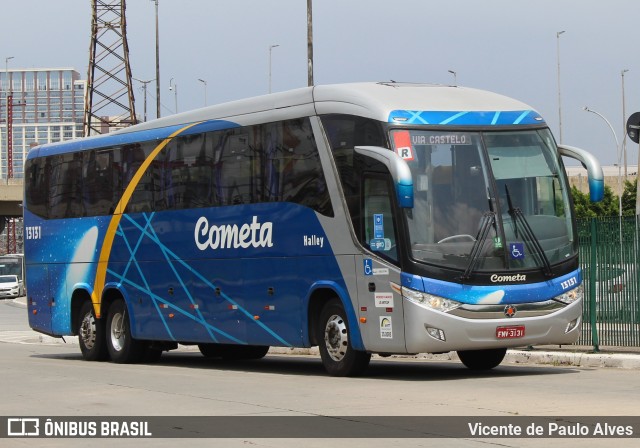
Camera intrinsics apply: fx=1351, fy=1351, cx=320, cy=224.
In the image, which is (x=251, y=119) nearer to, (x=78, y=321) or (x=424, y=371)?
(x=424, y=371)

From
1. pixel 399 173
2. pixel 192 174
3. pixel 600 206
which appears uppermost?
pixel 600 206

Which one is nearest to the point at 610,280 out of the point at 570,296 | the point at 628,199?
the point at 570,296

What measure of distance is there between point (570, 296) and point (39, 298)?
11.5m

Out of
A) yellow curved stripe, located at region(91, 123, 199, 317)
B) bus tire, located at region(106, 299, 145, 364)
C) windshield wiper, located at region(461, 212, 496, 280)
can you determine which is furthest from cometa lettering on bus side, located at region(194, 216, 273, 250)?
windshield wiper, located at region(461, 212, 496, 280)

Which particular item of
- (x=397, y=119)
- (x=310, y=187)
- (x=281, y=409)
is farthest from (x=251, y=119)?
(x=281, y=409)

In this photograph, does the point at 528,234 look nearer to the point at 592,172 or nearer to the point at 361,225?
the point at 592,172

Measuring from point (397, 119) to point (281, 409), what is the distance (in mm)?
4767

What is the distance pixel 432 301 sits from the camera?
16062 mm

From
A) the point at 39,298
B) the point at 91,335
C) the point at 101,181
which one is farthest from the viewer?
the point at 39,298

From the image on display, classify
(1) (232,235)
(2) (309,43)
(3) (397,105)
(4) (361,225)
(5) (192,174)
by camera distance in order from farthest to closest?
1. (2) (309,43)
2. (5) (192,174)
3. (1) (232,235)
4. (4) (361,225)
5. (3) (397,105)

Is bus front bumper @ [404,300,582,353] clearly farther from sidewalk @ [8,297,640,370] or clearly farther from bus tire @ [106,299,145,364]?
bus tire @ [106,299,145,364]

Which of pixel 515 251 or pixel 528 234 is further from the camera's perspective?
pixel 528 234

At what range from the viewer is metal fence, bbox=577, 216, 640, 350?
19281 millimetres

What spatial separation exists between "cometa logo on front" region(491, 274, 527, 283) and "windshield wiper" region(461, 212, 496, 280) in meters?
0.30
